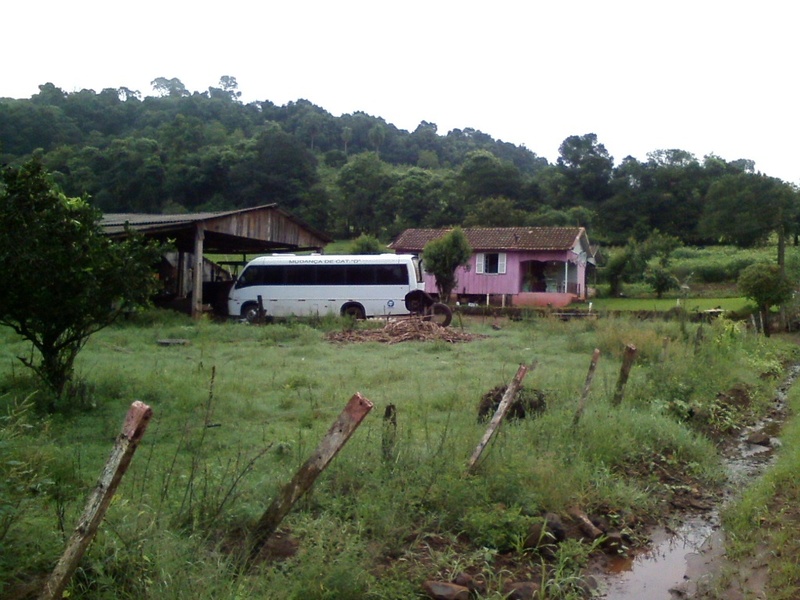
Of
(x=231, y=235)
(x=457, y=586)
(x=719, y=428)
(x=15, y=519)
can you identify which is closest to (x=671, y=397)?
(x=719, y=428)

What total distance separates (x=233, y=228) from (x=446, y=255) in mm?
9257

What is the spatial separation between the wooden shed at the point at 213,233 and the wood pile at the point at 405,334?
5200mm

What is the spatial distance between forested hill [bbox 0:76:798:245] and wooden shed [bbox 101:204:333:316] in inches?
492

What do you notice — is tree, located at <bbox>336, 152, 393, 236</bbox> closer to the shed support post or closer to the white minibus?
the white minibus

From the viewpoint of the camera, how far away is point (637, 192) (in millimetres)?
54938

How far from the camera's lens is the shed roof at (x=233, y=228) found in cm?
2083

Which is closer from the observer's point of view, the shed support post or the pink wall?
the shed support post

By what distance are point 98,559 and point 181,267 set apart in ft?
77.0

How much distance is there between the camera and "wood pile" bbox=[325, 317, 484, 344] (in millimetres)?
18281

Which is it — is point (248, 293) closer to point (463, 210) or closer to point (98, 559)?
point (98, 559)

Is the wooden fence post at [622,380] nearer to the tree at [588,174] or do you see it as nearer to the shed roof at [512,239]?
the shed roof at [512,239]

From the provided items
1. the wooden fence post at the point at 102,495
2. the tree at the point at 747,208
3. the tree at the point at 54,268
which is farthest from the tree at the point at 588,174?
the wooden fence post at the point at 102,495

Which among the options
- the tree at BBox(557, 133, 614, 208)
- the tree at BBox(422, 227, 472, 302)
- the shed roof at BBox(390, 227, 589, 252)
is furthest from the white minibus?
the tree at BBox(557, 133, 614, 208)

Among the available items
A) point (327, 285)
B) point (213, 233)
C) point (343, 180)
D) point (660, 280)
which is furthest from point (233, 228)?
point (343, 180)
